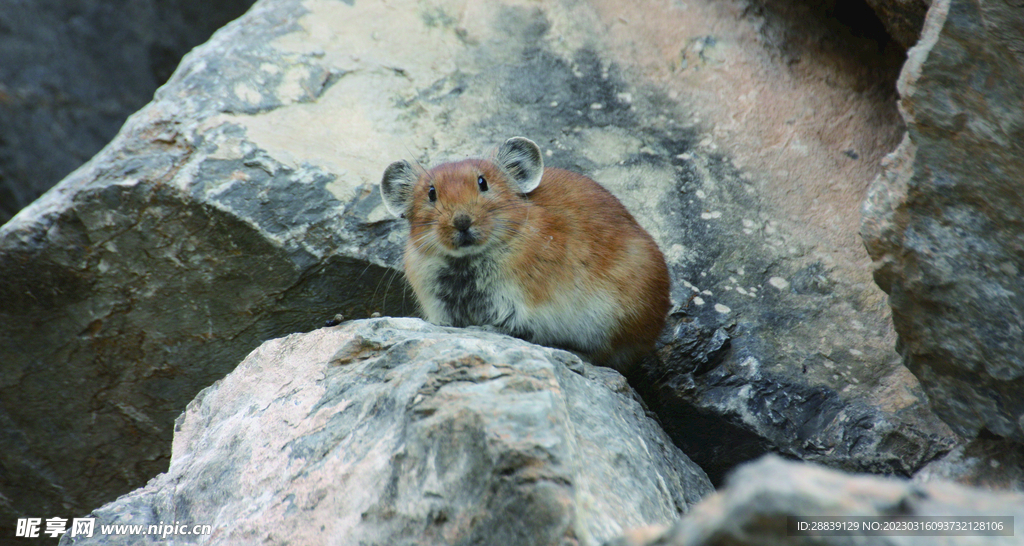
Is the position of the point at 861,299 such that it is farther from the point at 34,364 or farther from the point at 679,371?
the point at 34,364

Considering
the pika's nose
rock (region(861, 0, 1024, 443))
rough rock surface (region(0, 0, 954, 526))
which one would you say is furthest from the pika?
rock (region(861, 0, 1024, 443))

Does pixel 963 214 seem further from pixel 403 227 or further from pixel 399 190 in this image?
pixel 403 227

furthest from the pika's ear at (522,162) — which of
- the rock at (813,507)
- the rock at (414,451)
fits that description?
the rock at (813,507)

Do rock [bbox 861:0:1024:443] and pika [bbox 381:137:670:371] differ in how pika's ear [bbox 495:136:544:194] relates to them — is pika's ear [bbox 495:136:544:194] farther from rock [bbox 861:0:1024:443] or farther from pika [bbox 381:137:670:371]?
rock [bbox 861:0:1024:443]

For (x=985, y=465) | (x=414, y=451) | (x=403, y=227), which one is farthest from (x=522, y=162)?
(x=985, y=465)

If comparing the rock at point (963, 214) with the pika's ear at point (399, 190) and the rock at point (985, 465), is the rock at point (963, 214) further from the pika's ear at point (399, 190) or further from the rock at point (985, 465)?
the pika's ear at point (399, 190)

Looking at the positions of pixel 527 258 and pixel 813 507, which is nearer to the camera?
pixel 813 507
